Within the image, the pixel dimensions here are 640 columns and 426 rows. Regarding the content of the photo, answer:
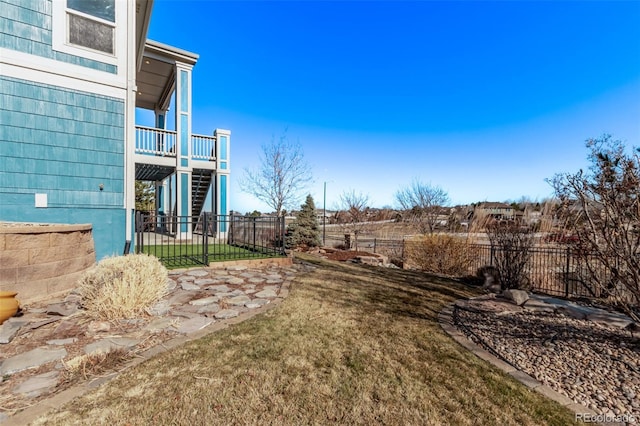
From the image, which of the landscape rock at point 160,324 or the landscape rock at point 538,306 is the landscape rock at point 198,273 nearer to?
the landscape rock at point 160,324

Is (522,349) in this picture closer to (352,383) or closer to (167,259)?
(352,383)

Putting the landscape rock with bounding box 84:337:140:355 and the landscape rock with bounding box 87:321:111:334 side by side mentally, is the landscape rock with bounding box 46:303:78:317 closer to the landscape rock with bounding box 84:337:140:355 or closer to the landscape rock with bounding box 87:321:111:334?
the landscape rock with bounding box 87:321:111:334

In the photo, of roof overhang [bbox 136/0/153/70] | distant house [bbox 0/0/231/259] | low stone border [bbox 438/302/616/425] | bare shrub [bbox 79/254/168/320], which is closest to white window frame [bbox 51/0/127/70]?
distant house [bbox 0/0/231/259]

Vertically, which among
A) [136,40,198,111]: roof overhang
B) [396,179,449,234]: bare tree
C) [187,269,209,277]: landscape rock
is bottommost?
[187,269,209,277]: landscape rock

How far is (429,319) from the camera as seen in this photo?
4.11 m

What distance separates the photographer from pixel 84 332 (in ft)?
10.7

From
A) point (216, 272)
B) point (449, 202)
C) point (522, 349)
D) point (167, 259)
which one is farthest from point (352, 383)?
point (449, 202)

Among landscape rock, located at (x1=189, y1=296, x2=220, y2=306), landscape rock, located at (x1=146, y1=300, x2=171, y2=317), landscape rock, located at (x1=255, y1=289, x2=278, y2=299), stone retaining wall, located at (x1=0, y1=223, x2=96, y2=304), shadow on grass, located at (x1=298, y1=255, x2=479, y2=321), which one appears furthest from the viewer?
landscape rock, located at (x1=255, y1=289, x2=278, y2=299)

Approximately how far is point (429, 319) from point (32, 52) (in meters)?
8.80

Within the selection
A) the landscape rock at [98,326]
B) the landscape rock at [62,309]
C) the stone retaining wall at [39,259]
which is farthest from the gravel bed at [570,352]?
the stone retaining wall at [39,259]

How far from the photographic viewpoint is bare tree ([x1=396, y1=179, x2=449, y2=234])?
1526cm

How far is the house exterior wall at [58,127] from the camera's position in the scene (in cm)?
542

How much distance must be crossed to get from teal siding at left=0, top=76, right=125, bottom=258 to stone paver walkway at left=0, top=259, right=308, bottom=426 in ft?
7.87

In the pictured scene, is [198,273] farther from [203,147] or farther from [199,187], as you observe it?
[199,187]
